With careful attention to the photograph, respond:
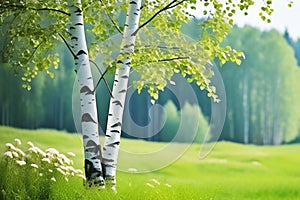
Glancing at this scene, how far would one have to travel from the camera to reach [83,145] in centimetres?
327

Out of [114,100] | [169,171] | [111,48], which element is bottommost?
[169,171]

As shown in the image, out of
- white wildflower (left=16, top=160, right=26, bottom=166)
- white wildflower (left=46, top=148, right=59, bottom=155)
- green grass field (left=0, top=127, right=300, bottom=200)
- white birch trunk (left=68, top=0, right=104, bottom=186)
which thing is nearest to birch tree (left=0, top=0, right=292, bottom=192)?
white birch trunk (left=68, top=0, right=104, bottom=186)

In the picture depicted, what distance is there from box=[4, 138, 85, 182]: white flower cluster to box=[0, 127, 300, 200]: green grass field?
0.13 feet

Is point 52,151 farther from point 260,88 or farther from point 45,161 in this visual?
point 260,88

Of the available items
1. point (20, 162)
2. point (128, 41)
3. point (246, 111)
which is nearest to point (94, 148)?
point (20, 162)

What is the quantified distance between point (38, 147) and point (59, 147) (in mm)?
117

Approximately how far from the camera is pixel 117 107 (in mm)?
3207

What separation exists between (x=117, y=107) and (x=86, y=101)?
14 cm

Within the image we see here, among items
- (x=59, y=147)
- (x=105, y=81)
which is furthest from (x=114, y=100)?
(x=59, y=147)

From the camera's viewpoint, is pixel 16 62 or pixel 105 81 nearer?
pixel 105 81

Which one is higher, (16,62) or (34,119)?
(16,62)

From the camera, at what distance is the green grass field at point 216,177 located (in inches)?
125

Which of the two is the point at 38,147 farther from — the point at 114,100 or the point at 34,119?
the point at 114,100

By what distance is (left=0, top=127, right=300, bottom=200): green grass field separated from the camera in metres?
3.16
